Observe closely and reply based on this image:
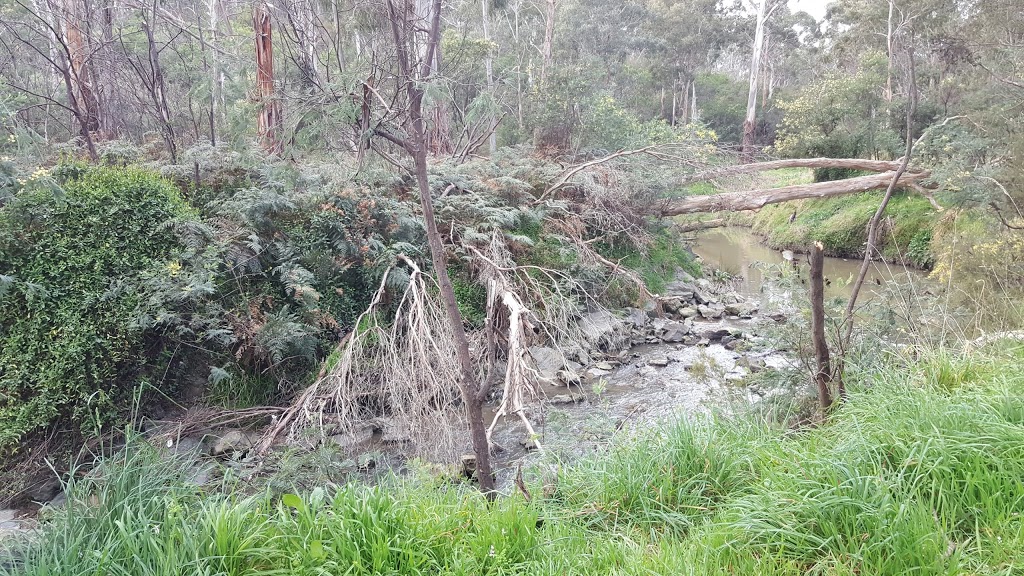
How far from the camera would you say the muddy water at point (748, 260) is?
11912 mm

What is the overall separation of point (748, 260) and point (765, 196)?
4480mm

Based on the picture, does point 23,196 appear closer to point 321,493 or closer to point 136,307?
point 136,307

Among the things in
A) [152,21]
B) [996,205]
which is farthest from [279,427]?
[996,205]

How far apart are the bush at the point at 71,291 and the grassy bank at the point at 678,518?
111 inches

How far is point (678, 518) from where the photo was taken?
270cm

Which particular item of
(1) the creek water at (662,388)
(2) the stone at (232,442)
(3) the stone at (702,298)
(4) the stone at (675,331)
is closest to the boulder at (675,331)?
(4) the stone at (675,331)

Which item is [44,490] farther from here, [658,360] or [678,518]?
[658,360]

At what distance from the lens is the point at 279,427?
16.6ft

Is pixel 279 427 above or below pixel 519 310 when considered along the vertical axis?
below

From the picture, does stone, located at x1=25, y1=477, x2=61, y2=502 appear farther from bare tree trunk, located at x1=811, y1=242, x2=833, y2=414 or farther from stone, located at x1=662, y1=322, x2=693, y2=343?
stone, located at x1=662, y1=322, x2=693, y2=343

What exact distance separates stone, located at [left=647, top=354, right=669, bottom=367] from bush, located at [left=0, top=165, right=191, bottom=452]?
6040mm

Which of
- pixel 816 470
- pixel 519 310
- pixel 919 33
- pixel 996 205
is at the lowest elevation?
pixel 816 470

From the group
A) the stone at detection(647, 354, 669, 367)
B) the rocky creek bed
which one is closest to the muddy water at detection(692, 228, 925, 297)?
the rocky creek bed

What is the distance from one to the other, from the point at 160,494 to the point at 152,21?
7.89 metres
